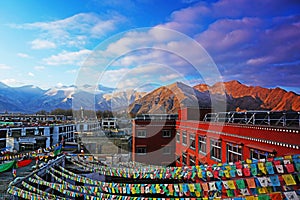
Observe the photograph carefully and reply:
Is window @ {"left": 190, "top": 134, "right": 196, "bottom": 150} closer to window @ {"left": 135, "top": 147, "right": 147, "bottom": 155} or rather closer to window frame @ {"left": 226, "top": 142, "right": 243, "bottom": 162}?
window frame @ {"left": 226, "top": 142, "right": 243, "bottom": 162}

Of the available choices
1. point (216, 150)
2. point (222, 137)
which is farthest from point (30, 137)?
point (222, 137)

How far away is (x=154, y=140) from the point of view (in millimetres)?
22359

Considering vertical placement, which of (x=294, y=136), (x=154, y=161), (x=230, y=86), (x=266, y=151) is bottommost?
(x=154, y=161)

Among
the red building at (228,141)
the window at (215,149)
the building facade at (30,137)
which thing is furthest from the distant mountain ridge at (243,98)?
the building facade at (30,137)

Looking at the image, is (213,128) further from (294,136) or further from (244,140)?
(294,136)

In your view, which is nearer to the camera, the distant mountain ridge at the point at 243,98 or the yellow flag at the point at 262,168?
the yellow flag at the point at 262,168

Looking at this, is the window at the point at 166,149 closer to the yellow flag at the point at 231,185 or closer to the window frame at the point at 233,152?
the window frame at the point at 233,152

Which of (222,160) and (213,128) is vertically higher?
(213,128)

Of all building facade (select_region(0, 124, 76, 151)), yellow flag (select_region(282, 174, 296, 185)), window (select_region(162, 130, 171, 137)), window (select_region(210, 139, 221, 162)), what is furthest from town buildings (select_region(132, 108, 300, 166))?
building facade (select_region(0, 124, 76, 151))

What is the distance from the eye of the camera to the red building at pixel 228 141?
305 inches

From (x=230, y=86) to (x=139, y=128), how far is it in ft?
115

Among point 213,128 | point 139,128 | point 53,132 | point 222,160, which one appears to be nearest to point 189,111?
point 139,128

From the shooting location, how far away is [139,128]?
2266 centimetres

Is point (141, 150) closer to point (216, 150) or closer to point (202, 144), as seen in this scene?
point (202, 144)
